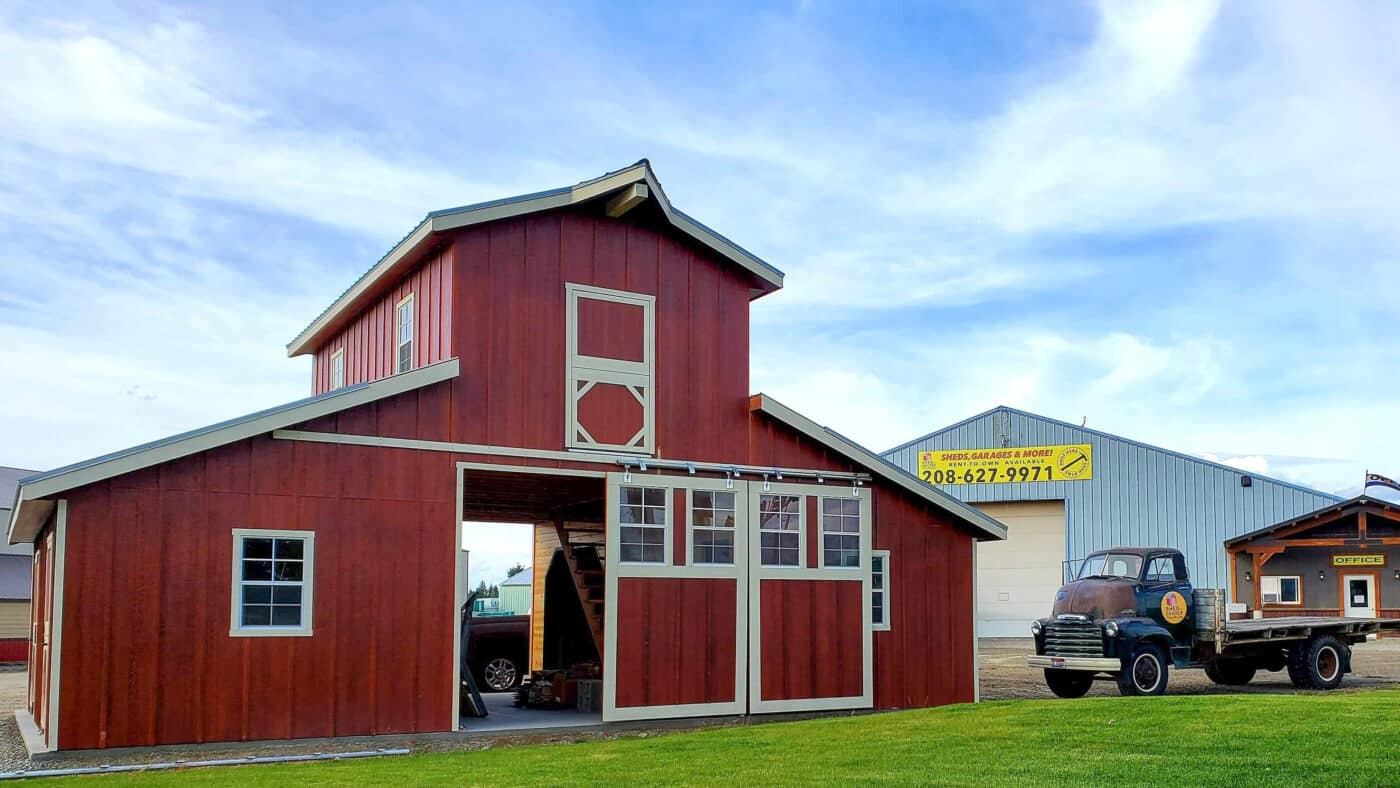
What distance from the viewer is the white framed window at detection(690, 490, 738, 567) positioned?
17938 mm

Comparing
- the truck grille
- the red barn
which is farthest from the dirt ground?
the red barn

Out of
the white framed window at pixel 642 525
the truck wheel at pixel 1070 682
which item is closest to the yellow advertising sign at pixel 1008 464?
the truck wheel at pixel 1070 682

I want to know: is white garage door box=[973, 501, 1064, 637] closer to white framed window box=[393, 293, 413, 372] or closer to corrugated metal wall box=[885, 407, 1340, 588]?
corrugated metal wall box=[885, 407, 1340, 588]

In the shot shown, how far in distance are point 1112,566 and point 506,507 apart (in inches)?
397

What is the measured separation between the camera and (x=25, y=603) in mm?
38281

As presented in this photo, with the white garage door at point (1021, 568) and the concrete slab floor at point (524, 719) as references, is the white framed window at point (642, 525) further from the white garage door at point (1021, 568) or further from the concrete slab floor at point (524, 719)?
the white garage door at point (1021, 568)

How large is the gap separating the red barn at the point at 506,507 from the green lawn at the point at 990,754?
6.19 ft

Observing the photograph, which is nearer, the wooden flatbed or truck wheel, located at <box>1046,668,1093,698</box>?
truck wheel, located at <box>1046,668,1093,698</box>

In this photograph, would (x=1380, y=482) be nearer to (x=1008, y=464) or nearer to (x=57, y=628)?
(x=1008, y=464)

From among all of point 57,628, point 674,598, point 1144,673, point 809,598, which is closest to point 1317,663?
point 1144,673

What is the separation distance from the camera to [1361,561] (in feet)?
125

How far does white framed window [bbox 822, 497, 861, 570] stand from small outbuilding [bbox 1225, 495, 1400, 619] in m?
22.7

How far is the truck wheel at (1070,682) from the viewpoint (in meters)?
20.8

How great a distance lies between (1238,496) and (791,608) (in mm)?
24896
